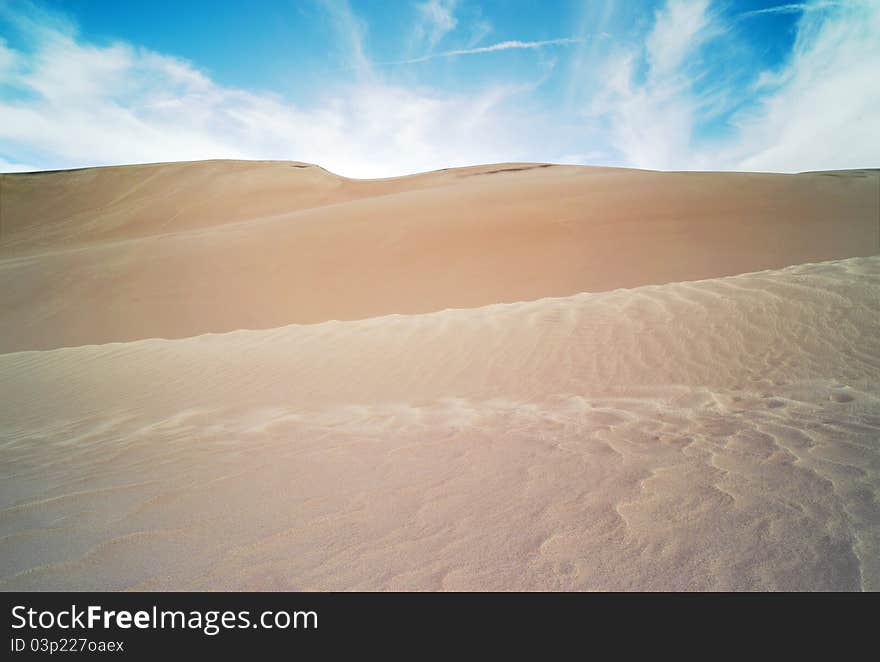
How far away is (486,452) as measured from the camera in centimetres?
307

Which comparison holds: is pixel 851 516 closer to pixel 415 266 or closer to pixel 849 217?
pixel 415 266

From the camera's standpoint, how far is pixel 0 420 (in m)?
4.80

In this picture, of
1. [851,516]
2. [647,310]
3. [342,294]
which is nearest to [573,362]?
[647,310]

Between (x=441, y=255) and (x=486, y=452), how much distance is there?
35.4ft

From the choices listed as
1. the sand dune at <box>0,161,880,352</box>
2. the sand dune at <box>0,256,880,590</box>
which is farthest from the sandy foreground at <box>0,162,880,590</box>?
the sand dune at <box>0,161,880,352</box>

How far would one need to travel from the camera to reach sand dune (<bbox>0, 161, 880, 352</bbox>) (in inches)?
417

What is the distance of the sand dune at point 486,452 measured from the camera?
6.16 feet

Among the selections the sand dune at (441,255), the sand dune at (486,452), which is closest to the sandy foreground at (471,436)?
the sand dune at (486,452)

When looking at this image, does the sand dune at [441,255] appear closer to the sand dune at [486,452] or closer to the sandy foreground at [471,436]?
the sandy foreground at [471,436]

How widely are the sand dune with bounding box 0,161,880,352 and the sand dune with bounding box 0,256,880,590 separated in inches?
158

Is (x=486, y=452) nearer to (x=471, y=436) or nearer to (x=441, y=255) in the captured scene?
(x=471, y=436)

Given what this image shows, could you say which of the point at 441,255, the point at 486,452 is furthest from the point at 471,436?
the point at 441,255
